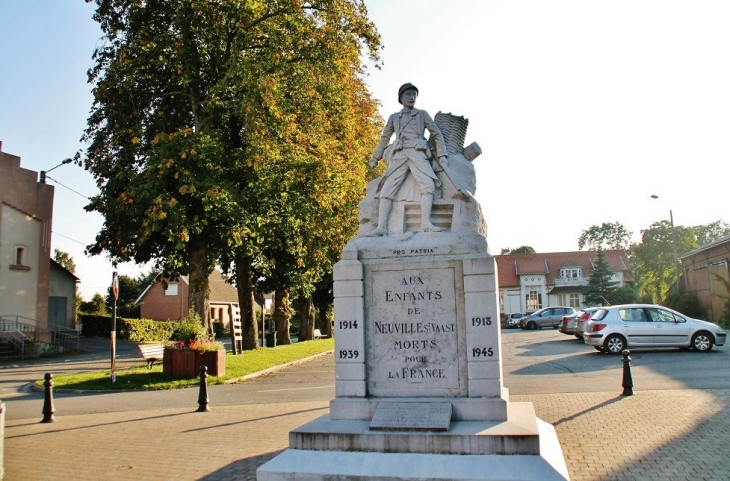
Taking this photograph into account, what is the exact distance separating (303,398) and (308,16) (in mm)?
14863

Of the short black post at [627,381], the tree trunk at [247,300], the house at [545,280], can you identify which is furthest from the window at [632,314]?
the house at [545,280]

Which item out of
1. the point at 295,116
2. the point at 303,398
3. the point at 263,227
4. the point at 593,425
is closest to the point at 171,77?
the point at 295,116

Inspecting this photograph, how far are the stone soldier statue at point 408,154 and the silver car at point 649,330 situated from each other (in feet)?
47.3

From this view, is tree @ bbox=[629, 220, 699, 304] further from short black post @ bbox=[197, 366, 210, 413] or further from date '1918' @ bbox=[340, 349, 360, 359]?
date '1918' @ bbox=[340, 349, 360, 359]

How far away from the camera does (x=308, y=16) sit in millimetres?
22312

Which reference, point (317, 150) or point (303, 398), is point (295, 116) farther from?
point (303, 398)

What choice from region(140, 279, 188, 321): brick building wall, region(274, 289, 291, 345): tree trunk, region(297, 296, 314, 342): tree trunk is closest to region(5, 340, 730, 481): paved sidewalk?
region(274, 289, 291, 345): tree trunk

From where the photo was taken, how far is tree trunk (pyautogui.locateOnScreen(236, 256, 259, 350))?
27.8m

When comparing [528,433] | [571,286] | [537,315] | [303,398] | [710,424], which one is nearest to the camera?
[528,433]

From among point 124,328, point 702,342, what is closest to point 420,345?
point 702,342

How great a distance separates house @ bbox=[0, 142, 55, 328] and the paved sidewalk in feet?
74.3

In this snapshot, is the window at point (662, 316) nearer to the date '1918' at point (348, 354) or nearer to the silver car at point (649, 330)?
the silver car at point (649, 330)

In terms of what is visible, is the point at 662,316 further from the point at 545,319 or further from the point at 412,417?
the point at 545,319

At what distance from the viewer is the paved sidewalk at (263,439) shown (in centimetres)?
711
